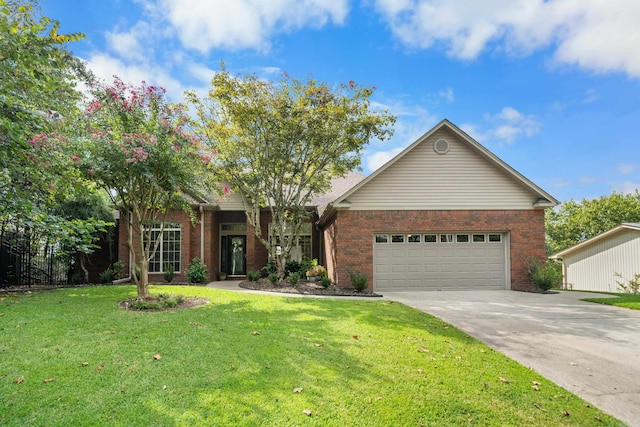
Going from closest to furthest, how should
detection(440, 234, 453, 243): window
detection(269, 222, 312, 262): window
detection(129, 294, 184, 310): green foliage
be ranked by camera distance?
detection(129, 294, 184, 310): green foliage < detection(440, 234, 453, 243): window < detection(269, 222, 312, 262): window

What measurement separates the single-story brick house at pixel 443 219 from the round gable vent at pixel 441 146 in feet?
0.12

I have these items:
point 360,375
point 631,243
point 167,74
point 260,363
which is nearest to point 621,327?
point 360,375

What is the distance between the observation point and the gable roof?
12602mm

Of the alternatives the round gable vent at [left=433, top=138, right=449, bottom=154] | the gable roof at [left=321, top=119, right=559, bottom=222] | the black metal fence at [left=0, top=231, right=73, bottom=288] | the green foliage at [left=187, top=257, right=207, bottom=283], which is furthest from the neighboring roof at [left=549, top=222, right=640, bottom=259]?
the black metal fence at [left=0, top=231, right=73, bottom=288]

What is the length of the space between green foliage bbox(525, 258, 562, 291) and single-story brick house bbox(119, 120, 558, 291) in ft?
0.75

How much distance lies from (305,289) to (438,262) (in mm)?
5062

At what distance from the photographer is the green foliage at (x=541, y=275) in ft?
39.7

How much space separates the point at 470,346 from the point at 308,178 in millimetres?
9521

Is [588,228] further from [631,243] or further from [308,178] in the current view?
[308,178]

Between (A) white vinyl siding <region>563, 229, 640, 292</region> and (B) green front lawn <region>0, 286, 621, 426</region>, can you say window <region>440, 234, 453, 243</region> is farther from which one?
(A) white vinyl siding <region>563, 229, 640, 292</region>

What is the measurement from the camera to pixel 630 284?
50.6 ft

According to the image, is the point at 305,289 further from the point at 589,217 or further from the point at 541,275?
the point at 589,217

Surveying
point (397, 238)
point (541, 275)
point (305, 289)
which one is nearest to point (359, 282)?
point (305, 289)

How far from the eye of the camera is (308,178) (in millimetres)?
13805
